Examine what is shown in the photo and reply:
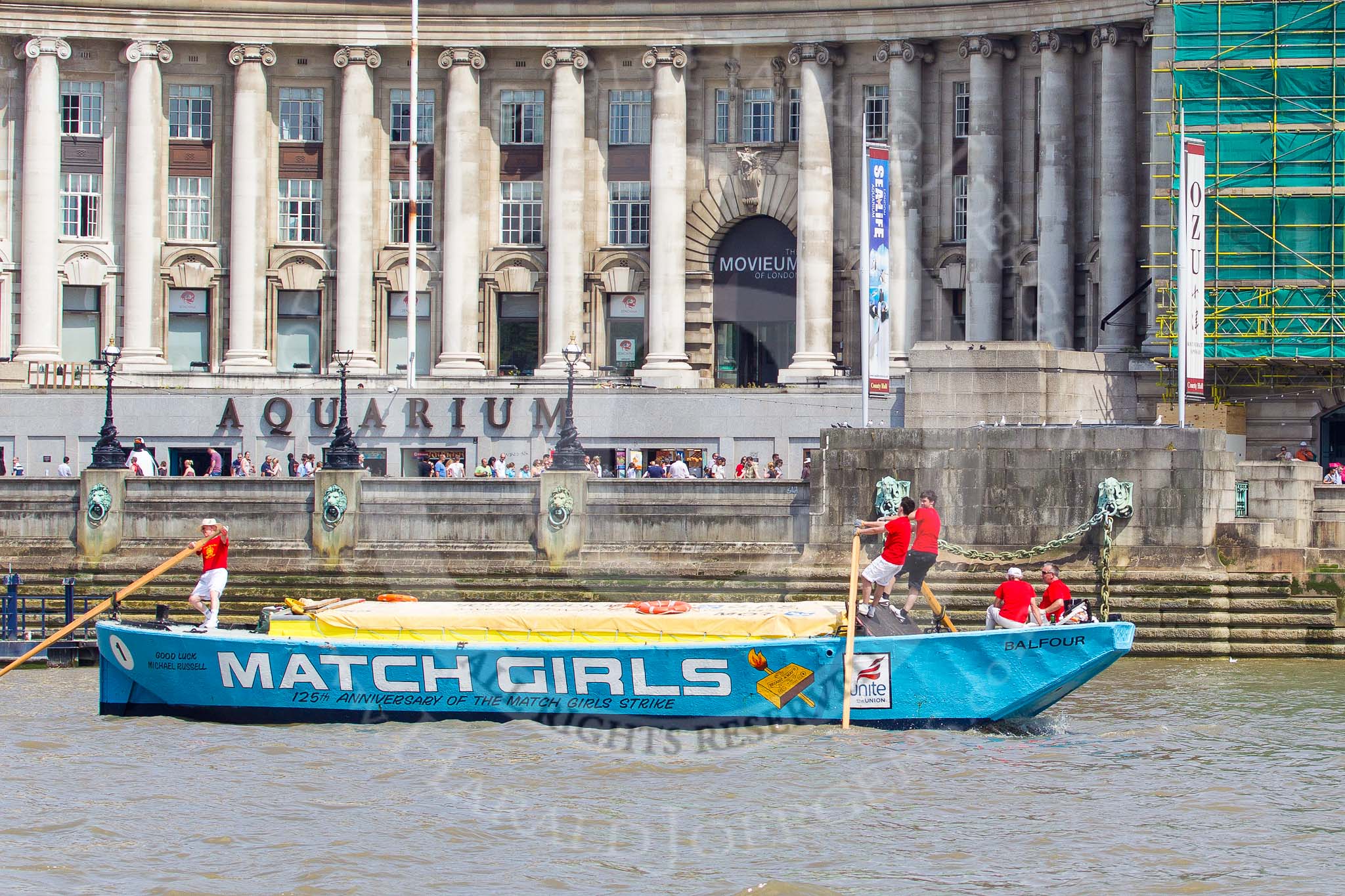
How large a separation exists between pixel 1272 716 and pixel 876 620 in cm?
663

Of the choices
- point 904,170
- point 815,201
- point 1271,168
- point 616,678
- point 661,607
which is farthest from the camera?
point 815,201

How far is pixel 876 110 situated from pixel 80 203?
25.5 metres

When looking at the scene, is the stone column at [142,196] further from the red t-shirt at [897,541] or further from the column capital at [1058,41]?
the red t-shirt at [897,541]

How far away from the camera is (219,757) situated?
1217 inches

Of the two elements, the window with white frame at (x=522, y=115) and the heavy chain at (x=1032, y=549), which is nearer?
the heavy chain at (x=1032, y=549)

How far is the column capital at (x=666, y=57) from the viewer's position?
231 ft

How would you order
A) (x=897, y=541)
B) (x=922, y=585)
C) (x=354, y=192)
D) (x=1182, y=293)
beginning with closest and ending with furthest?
(x=897, y=541), (x=922, y=585), (x=1182, y=293), (x=354, y=192)

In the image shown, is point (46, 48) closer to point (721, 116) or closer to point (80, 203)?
point (80, 203)

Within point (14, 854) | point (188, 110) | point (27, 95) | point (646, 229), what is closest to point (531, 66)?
point (646, 229)

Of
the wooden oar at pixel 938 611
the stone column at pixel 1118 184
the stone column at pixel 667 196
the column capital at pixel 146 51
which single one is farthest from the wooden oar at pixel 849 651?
the column capital at pixel 146 51

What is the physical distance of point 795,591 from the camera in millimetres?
42750

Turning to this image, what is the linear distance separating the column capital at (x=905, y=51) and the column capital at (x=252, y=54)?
19.1 metres

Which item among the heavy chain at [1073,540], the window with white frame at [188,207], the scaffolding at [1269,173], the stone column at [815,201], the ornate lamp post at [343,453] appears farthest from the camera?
the window with white frame at [188,207]

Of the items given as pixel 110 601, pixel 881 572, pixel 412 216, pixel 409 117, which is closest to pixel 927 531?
pixel 881 572
